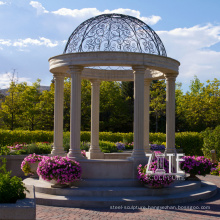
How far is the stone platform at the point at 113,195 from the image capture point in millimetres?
13062

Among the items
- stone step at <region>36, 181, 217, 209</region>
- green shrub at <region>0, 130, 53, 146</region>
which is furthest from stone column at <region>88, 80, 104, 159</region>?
green shrub at <region>0, 130, 53, 146</region>

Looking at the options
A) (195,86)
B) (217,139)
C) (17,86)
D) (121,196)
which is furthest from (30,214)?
(195,86)

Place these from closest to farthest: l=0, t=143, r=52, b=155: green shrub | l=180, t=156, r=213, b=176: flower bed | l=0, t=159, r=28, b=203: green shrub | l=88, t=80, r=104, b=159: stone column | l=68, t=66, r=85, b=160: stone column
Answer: l=0, t=159, r=28, b=203: green shrub → l=68, t=66, r=85, b=160: stone column → l=180, t=156, r=213, b=176: flower bed → l=88, t=80, r=104, b=159: stone column → l=0, t=143, r=52, b=155: green shrub

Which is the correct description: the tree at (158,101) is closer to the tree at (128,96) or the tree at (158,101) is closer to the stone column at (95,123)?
the tree at (128,96)

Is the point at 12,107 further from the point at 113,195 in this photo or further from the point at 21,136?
the point at 113,195

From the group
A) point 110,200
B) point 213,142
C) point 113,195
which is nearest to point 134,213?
point 110,200

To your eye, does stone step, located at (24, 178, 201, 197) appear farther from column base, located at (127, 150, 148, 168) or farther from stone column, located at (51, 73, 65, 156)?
stone column, located at (51, 73, 65, 156)

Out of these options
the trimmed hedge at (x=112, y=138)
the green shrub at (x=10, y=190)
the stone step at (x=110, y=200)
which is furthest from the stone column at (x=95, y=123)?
the trimmed hedge at (x=112, y=138)

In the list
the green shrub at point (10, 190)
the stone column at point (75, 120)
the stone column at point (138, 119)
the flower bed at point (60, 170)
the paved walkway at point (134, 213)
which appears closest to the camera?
the green shrub at point (10, 190)

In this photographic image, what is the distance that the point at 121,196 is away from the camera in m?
13.8

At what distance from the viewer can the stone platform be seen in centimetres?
1306

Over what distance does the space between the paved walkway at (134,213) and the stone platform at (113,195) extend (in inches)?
16.3

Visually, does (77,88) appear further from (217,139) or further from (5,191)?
(217,139)

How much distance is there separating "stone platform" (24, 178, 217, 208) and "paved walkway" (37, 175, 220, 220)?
1.36ft
